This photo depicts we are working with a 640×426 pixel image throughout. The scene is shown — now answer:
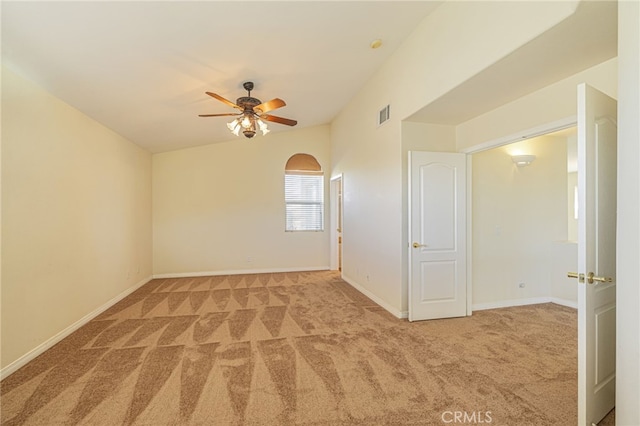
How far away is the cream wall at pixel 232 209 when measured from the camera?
18.5 ft

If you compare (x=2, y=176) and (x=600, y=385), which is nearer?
(x=600, y=385)

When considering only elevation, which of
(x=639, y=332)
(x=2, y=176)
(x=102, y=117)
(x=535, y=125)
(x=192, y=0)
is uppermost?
(x=192, y=0)

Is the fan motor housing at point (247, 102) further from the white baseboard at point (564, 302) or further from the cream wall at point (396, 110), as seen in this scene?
the white baseboard at point (564, 302)

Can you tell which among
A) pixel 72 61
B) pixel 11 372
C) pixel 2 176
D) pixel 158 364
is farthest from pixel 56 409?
pixel 72 61

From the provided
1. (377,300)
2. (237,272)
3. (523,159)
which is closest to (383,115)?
(523,159)

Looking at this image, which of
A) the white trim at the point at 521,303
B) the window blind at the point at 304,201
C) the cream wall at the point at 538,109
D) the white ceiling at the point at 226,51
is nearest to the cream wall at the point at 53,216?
the white ceiling at the point at 226,51

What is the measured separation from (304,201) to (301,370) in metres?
4.37

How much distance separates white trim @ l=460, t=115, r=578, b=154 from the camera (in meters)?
2.25

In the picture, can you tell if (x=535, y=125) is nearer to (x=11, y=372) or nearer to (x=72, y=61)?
(x=72, y=61)

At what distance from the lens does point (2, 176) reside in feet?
7.08

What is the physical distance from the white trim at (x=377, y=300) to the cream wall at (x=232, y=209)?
54.8 inches

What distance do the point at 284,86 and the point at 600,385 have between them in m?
4.13

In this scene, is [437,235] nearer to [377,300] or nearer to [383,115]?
[377,300]

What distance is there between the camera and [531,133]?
8.39 feet
